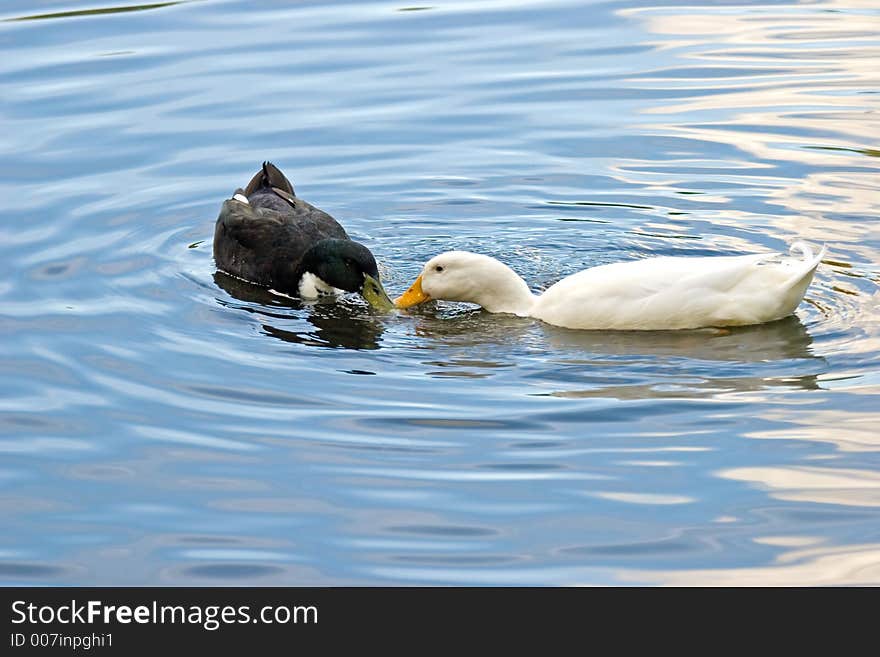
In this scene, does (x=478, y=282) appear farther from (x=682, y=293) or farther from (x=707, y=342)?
(x=707, y=342)

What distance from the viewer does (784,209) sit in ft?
37.9

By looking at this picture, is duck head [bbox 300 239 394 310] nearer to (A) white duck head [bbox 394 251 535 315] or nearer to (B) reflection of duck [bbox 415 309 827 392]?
(A) white duck head [bbox 394 251 535 315]

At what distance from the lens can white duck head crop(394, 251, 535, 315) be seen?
392 inches

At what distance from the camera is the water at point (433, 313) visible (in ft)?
22.2

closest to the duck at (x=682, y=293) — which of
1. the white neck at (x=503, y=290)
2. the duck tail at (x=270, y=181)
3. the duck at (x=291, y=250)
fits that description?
the white neck at (x=503, y=290)

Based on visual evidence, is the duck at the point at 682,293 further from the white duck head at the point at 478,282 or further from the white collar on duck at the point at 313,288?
the white collar on duck at the point at 313,288

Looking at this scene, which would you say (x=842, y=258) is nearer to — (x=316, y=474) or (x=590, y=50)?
(x=316, y=474)

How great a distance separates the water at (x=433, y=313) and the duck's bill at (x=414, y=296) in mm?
127

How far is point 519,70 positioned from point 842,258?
5648mm

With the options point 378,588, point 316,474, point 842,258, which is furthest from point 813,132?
point 378,588

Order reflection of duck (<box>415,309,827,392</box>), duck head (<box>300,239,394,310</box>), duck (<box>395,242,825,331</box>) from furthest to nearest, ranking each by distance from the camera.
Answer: duck head (<box>300,239,394,310</box>) < duck (<box>395,242,825,331</box>) < reflection of duck (<box>415,309,827,392</box>)

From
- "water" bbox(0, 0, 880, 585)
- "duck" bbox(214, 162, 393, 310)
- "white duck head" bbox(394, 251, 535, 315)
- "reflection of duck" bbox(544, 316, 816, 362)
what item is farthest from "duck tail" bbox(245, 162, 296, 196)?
"reflection of duck" bbox(544, 316, 816, 362)
